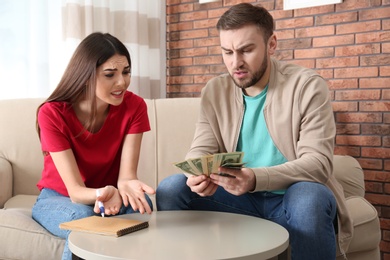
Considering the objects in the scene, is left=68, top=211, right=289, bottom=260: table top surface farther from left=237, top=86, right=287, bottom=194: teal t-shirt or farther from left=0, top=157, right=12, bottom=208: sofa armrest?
left=0, top=157, right=12, bottom=208: sofa armrest

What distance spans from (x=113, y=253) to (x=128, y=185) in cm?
63

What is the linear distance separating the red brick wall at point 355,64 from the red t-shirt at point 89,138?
4.68 ft

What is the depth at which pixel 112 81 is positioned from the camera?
229 cm

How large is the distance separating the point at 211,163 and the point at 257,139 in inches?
19.2

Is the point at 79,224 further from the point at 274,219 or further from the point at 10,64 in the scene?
the point at 10,64

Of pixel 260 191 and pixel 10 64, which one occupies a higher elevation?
pixel 10 64

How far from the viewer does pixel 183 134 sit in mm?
2988

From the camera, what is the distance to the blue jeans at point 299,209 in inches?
69.6

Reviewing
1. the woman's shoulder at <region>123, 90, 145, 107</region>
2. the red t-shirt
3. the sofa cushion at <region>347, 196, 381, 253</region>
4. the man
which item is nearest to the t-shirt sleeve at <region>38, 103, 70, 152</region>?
the red t-shirt

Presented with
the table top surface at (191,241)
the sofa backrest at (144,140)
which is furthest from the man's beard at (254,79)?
the sofa backrest at (144,140)

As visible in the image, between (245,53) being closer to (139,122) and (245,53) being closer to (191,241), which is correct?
(139,122)

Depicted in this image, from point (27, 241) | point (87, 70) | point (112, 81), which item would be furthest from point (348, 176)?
point (27, 241)

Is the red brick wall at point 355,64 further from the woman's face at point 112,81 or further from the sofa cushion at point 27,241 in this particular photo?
the sofa cushion at point 27,241

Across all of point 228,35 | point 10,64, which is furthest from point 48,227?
point 10,64
